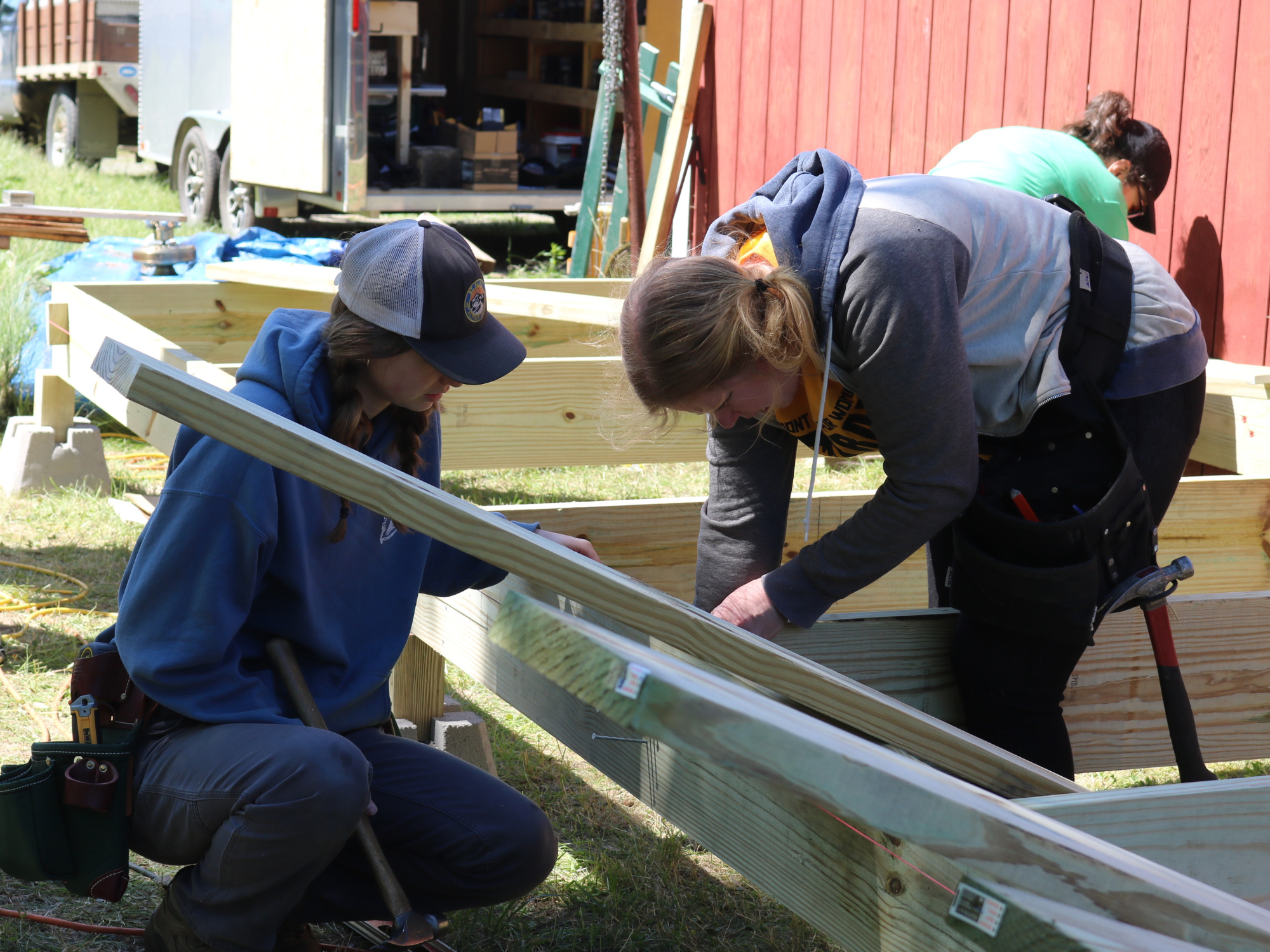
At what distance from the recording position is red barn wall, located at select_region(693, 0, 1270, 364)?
4.12 meters

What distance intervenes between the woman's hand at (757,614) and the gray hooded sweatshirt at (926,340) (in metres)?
0.02

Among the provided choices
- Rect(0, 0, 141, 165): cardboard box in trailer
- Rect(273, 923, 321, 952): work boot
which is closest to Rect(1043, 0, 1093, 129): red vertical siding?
Rect(273, 923, 321, 952): work boot

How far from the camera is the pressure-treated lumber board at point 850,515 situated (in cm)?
284

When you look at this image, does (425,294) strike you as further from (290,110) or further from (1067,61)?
(290,110)

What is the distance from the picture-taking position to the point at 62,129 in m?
16.1

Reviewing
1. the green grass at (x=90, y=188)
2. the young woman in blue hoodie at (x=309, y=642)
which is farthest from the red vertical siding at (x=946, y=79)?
the green grass at (x=90, y=188)

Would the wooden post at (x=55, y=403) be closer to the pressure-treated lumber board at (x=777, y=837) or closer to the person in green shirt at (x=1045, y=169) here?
the pressure-treated lumber board at (x=777, y=837)

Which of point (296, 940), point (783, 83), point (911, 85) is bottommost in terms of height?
point (296, 940)

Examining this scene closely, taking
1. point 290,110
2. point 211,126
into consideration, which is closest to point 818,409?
point 290,110

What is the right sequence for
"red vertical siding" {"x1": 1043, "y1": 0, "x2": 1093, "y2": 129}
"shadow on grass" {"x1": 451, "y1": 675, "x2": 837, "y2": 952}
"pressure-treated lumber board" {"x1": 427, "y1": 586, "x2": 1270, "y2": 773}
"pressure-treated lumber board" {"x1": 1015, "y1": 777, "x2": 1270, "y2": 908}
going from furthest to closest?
"red vertical siding" {"x1": 1043, "y1": 0, "x2": 1093, "y2": 129}, "shadow on grass" {"x1": 451, "y1": 675, "x2": 837, "y2": 952}, "pressure-treated lumber board" {"x1": 427, "y1": 586, "x2": 1270, "y2": 773}, "pressure-treated lumber board" {"x1": 1015, "y1": 777, "x2": 1270, "y2": 908}

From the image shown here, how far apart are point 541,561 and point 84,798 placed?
3.16 ft

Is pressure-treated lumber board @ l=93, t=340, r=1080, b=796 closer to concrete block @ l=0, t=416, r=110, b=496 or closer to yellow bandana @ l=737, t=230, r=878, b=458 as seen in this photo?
yellow bandana @ l=737, t=230, r=878, b=458

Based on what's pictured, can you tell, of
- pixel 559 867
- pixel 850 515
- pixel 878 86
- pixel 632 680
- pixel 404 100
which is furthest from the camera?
pixel 404 100

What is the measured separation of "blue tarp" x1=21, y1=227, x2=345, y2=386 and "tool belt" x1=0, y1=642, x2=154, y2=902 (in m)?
5.72
